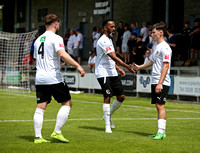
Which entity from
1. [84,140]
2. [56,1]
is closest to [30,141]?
[84,140]

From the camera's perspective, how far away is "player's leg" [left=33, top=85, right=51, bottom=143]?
25.0 ft

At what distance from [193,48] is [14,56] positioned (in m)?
9.44

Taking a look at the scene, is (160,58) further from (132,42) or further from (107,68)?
(132,42)

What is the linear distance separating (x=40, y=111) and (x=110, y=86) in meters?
2.38

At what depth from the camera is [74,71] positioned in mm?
25219

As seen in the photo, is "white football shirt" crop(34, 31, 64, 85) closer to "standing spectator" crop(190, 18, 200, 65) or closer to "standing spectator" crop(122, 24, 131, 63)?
"standing spectator" crop(190, 18, 200, 65)

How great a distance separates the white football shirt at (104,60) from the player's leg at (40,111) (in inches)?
83.1

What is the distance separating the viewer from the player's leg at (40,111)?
7.61m

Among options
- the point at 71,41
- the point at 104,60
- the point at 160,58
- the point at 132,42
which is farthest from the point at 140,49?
the point at 160,58

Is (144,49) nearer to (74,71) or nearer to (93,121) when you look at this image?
(74,71)

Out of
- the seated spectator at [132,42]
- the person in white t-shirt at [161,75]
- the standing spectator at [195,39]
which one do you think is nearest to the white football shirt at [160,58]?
the person in white t-shirt at [161,75]

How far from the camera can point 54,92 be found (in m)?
7.72

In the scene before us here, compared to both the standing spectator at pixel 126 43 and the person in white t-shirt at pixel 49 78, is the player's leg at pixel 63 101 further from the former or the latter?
the standing spectator at pixel 126 43

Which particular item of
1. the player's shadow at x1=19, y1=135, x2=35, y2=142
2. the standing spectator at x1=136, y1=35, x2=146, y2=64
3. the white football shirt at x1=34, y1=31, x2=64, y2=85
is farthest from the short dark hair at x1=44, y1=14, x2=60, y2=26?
the standing spectator at x1=136, y1=35, x2=146, y2=64
